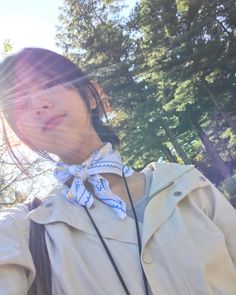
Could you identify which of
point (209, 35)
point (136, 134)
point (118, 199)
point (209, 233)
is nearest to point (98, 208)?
point (118, 199)

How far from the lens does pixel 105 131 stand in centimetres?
205

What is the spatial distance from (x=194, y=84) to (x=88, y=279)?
17189mm

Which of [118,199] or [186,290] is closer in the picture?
[186,290]

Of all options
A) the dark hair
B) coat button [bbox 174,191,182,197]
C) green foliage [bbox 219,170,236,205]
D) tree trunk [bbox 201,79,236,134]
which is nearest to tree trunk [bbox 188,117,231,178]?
tree trunk [bbox 201,79,236,134]

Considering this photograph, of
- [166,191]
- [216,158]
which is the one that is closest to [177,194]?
[166,191]

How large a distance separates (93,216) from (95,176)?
0.81 ft

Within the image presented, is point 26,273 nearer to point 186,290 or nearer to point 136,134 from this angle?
point 186,290

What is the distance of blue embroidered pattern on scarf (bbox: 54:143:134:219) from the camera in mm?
1514

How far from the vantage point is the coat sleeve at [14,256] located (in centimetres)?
110

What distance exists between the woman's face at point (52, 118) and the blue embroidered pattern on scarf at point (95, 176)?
0.32ft

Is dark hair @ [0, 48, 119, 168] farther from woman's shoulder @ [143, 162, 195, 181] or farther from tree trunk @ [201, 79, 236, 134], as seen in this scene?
tree trunk @ [201, 79, 236, 134]

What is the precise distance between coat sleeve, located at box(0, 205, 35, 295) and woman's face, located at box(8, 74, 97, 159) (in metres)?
0.48

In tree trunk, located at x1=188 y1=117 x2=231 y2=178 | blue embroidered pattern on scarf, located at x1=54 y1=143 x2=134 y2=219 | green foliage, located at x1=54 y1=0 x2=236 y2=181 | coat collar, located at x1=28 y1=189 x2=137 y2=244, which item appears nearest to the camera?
coat collar, located at x1=28 y1=189 x2=137 y2=244

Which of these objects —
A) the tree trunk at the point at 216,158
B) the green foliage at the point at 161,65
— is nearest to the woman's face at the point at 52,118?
the green foliage at the point at 161,65
